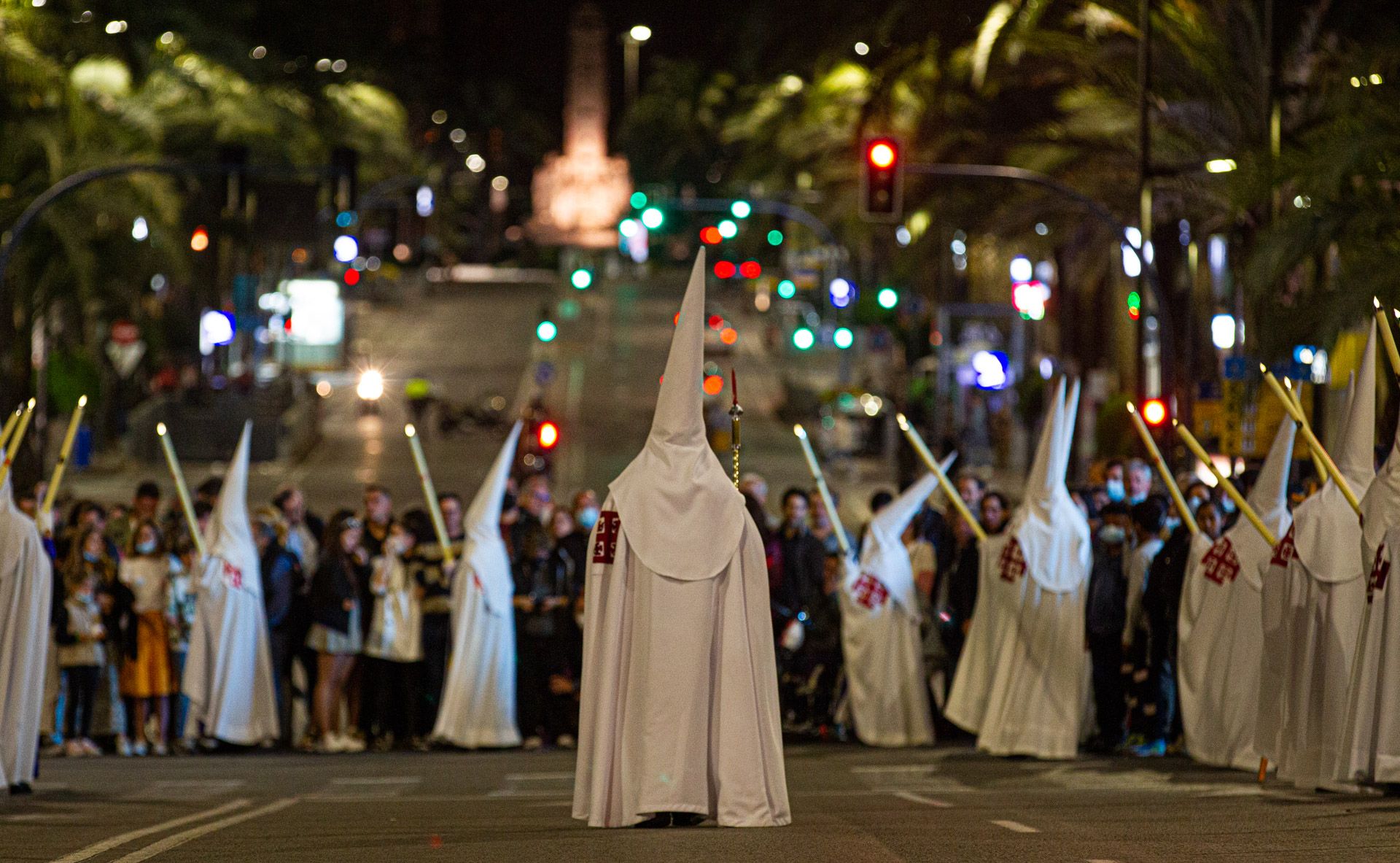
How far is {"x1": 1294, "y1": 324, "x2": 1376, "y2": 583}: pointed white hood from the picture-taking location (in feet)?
41.1

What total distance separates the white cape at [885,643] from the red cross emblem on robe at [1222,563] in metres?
2.53

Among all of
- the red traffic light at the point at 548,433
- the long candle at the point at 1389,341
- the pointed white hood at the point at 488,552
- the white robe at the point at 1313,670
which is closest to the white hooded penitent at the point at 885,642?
the pointed white hood at the point at 488,552

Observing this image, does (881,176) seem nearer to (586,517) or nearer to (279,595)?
(586,517)

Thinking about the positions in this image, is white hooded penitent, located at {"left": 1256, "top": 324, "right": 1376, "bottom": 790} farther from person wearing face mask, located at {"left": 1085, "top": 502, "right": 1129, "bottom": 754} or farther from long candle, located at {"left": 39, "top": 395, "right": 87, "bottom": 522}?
long candle, located at {"left": 39, "top": 395, "right": 87, "bottom": 522}

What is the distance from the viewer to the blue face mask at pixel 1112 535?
52.9 feet

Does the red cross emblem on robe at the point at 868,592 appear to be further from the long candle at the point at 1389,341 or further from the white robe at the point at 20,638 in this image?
the white robe at the point at 20,638

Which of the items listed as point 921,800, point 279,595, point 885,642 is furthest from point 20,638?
point 885,642

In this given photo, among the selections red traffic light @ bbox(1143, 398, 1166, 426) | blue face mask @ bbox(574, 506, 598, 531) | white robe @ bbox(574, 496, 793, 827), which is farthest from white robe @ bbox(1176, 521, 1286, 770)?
red traffic light @ bbox(1143, 398, 1166, 426)

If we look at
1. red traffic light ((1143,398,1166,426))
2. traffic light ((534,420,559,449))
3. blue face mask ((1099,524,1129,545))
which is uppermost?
red traffic light ((1143,398,1166,426))

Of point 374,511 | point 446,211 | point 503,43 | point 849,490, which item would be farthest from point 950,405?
point 503,43

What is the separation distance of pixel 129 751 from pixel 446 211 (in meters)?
80.8

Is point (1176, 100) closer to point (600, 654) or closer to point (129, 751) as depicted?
point (129, 751)

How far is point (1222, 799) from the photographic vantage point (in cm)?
1195

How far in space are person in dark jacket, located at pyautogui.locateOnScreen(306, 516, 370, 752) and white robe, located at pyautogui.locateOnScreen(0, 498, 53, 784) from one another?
11.4 ft
